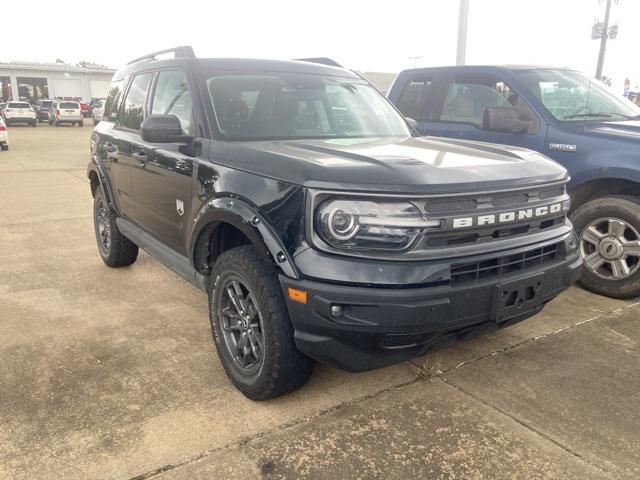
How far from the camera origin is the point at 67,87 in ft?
191

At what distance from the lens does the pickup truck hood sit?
236 centimetres

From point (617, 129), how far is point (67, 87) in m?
63.3

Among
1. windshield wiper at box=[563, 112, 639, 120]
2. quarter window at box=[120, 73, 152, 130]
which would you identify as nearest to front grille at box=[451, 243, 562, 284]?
windshield wiper at box=[563, 112, 639, 120]

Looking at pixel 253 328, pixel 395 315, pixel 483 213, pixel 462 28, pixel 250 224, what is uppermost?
pixel 462 28

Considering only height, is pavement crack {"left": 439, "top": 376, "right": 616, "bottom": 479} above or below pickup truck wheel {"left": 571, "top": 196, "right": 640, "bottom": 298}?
below

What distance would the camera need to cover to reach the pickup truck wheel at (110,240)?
4977 millimetres

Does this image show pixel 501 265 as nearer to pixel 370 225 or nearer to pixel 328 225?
pixel 370 225

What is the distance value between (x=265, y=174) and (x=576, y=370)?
2.21 m

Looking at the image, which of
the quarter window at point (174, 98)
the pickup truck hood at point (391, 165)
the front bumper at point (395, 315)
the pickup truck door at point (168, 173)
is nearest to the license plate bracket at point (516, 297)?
the front bumper at point (395, 315)

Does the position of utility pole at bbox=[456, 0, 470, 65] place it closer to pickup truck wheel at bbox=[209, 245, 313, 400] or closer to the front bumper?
the front bumper

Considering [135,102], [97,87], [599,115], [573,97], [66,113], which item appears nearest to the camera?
[135,102]

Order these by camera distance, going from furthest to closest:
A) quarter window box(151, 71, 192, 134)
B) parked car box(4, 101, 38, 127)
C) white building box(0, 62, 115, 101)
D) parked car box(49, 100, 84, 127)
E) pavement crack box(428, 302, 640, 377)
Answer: white building box(0, 62, 115, 101) → parked car box(49, 100, 84, 127) → parked car box(4, 101, 38, 127) → quarter window box(151, 71, 192, 134) → pavement crack box(428, 302, 640, 377)

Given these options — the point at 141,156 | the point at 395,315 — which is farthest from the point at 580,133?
the point at 141,156

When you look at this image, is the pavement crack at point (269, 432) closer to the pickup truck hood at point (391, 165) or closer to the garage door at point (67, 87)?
the pickup truck hood at point (391, 165)
